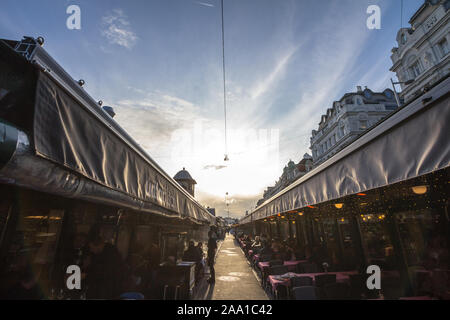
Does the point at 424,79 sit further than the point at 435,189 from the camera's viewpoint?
Yes

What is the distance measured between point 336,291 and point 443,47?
27142mm

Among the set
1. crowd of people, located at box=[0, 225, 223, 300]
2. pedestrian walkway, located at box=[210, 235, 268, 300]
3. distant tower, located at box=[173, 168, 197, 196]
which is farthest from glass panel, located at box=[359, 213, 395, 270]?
distant tower, located at box=[173, 168, 197, 196]

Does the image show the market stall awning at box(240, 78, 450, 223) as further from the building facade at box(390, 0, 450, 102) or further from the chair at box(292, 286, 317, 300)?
the building facade at box(390, 0, 450, 102)

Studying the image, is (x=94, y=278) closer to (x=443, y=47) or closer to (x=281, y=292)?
(x=281, y=292)

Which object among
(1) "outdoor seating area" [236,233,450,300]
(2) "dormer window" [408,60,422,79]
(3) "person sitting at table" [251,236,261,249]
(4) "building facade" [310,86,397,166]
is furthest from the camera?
(4) "building facade" [310,86,397,166]

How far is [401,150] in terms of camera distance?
1851mm

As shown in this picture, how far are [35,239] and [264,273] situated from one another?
727cm

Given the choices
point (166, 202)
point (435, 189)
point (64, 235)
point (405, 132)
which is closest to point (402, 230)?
point (435, 189)

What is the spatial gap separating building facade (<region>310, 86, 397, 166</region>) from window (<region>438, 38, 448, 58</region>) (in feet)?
30.0

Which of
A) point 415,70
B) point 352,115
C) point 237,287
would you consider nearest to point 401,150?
point 237,287

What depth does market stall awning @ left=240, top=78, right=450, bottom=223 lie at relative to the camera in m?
1.53

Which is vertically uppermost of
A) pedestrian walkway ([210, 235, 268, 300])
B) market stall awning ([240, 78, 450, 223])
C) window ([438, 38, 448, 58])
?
window ([438, 38, 448, 58])
